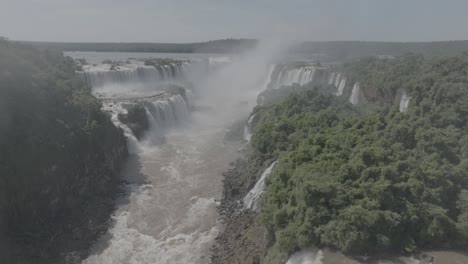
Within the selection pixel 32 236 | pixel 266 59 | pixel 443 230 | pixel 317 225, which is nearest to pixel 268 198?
pixel 317 225

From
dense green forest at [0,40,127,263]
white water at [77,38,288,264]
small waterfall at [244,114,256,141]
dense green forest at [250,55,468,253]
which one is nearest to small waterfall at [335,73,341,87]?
white water at [77,38,288,264]

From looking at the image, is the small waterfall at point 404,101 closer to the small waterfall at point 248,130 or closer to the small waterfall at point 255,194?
the small waterfall at point 248,130

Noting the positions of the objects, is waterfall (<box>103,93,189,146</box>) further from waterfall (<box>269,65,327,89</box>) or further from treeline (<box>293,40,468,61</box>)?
treeline (<box>293,40,468,61</box>)

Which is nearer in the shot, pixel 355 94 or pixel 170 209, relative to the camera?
pixel 170 209

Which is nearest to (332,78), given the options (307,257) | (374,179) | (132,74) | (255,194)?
(132,74)

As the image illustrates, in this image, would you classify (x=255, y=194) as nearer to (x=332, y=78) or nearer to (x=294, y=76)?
(x=332, y=78)

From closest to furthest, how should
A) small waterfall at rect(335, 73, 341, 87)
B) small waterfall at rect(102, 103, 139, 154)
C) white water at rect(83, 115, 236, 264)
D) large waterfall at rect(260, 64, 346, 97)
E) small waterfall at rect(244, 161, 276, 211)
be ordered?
white water at rect(83, 115, 236, 264) → small waterfall at rect(244, 161, 276, 211) → small waterfall at rect(102, 103, 139, 154) → large waterfall at rect(260, 64, 346, 97) → small waterfall at rect(335, 73, 341, 87)

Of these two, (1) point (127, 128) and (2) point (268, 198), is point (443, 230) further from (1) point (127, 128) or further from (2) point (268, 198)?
(1) point (127, 128)
